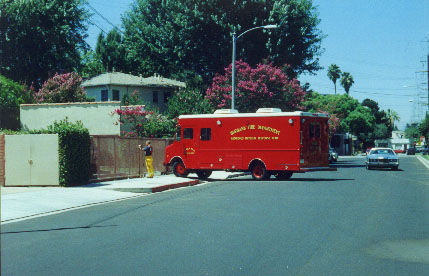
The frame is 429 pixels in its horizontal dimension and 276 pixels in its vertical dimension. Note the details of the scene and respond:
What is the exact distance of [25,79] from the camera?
51.3 m

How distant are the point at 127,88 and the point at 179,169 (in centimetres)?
2504

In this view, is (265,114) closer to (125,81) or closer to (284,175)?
(284,175)

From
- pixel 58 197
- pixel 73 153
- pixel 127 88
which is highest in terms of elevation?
pixel 127 88

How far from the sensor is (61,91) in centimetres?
4762

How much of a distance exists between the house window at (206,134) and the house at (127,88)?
78.1ft

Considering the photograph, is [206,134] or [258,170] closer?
[258,170]

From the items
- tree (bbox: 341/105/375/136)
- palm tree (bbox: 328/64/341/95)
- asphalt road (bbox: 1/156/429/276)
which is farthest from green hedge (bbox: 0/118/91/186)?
palm tree (bbox: 328/64/341/95)

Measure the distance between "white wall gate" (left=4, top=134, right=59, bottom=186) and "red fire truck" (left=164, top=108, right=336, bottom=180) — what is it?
8.04 metres

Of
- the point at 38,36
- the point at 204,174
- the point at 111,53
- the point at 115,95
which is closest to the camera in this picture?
the point at 204,174

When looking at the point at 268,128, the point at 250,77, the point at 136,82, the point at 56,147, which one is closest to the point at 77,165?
the point at 56,147

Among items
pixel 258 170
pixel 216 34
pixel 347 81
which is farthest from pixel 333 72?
pixel 258 170

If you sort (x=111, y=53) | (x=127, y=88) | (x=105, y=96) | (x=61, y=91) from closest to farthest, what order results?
(x=61, y=91) < (x=127, y=88) < (x=105, y=96) < (x=111, y=53)

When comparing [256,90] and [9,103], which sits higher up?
[256,90]

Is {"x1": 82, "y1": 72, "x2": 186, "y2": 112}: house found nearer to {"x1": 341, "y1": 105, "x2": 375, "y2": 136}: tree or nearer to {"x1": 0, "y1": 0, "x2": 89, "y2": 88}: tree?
{"x1": 0, "y1": 0, "x2": 89, "y2": 88}: tree
